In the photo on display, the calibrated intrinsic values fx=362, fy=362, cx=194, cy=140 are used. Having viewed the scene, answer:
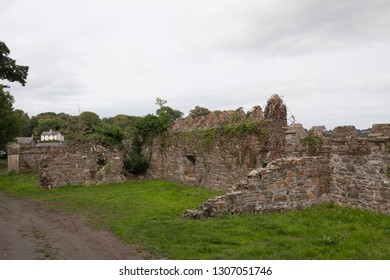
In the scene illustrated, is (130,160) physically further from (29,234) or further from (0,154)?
(0,154)

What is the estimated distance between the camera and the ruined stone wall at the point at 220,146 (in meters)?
13.1

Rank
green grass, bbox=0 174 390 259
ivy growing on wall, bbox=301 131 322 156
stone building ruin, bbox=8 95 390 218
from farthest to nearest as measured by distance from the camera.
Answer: ivy growing on wall, bbox=301 131 322 156, stone building ruin, bbox=8 95 390 218, green grass, bbox=0 174 390 259

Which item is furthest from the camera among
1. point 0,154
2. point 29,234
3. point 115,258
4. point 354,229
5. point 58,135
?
point 58,135

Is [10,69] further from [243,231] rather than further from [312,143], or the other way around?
[243,231]

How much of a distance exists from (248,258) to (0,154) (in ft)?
172

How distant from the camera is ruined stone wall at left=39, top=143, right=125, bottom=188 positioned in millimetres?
A: 18922

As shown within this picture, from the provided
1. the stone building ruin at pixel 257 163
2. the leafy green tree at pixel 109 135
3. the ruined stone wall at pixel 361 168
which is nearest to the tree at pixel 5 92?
the leafy green tree at pixel 109 135

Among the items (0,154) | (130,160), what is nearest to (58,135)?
(0,154)

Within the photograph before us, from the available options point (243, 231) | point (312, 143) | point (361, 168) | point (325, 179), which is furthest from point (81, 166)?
point (361, 168)

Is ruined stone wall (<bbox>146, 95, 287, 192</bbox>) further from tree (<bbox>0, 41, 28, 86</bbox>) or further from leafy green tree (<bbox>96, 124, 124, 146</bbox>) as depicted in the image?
tree (<bbox>0, 41, 28, 86</bbox>)

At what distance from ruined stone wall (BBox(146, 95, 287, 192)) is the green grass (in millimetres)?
2441

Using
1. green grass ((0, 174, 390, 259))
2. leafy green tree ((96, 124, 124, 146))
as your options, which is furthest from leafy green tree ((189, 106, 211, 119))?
green grass ((0, 174, 390, 259))

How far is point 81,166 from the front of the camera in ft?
64.8

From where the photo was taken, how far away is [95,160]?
20.2 m
